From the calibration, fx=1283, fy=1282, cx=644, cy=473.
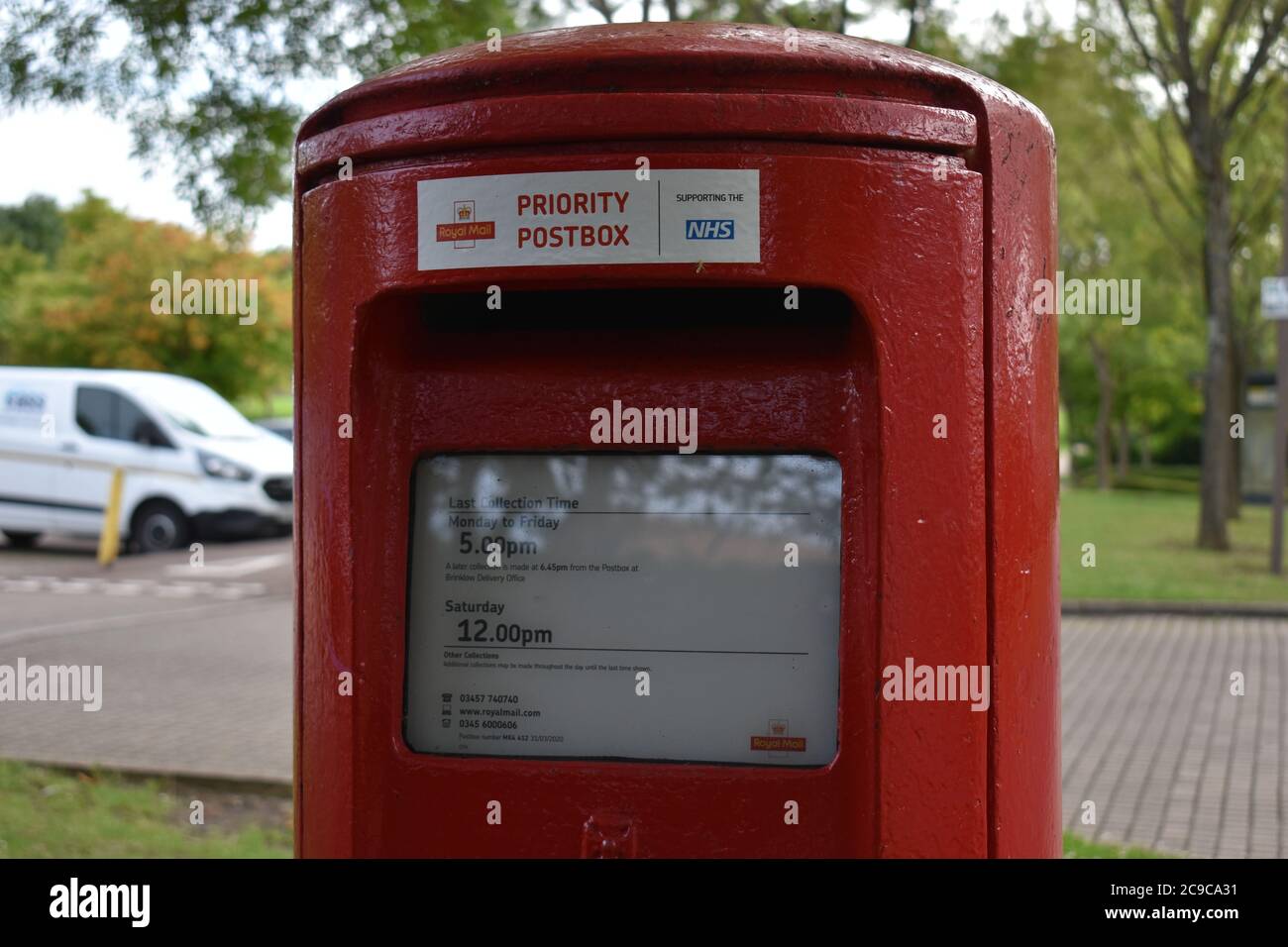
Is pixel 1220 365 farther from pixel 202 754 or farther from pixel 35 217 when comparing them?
pixel 35 217

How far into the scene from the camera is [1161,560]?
14461 mm

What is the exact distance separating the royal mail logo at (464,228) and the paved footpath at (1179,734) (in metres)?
4.34

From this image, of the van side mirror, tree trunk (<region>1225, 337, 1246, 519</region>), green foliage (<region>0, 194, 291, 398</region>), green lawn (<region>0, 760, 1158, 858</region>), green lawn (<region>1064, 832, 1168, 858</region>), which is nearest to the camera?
green lawn (<region>1064, 832, 1168, 858</region>)

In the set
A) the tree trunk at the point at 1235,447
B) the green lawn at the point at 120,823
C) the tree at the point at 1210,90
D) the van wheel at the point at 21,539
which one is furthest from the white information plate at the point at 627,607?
the tree trunk at the point at 1235,447

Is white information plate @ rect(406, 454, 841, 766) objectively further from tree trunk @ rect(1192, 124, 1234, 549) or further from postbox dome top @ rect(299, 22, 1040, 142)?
tree trunk @ rect(1192, 124, 1234, 549)

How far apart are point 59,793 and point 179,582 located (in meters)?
8.08

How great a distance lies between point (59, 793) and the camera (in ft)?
17.9

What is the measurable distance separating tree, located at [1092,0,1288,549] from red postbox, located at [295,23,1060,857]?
534 inches

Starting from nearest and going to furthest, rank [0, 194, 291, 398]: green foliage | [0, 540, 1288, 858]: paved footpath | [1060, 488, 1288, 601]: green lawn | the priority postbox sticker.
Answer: the priority postbox sticker
[0, 540, 1288, 858]: paved footpath
[1060, 488, 1288, 601]: green lawn
[0, 194, 291, 398]: green foliage

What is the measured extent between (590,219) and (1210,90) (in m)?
15.4

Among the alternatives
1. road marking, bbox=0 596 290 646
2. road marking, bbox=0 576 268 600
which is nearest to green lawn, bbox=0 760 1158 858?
road marking, bbox=0 596 290 646

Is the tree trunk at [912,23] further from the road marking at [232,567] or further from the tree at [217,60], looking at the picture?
the road marking at [232,567]

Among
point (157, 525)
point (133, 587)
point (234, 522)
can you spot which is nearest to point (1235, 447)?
point (234, 522)

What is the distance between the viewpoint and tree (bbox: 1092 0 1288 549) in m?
13.6
